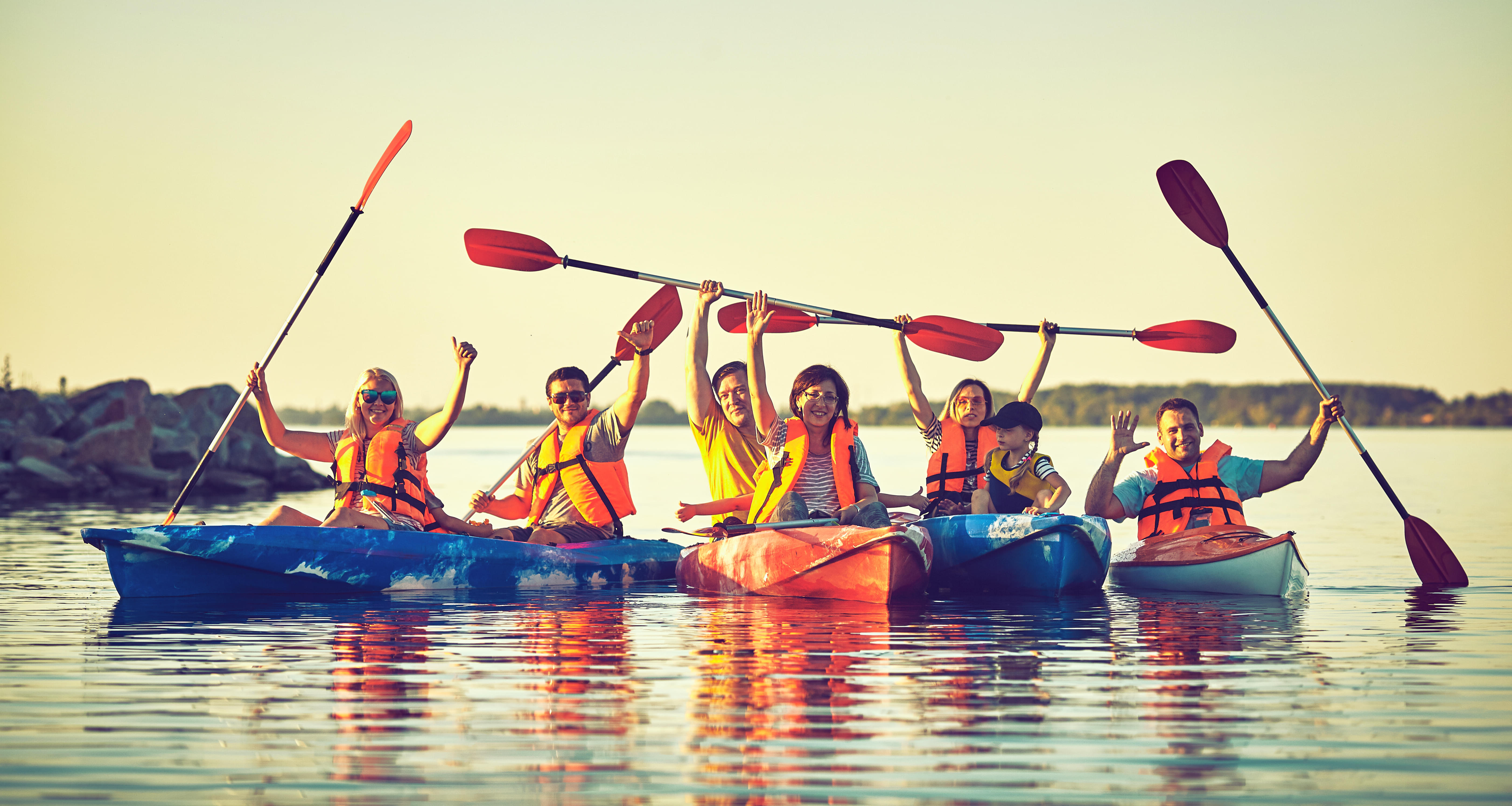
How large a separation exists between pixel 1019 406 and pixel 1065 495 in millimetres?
606

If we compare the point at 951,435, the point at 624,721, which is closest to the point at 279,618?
the point at 624,721

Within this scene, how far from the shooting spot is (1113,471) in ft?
26.2

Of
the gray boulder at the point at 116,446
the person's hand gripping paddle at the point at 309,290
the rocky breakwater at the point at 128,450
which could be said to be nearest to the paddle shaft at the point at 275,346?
the person's hand gripping paddle at the point at 309,290

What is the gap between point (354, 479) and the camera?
819cm

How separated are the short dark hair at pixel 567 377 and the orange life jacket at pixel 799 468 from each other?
1.38m

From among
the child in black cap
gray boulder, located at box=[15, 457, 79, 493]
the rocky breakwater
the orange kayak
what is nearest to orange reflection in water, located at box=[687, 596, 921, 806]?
the orange kayak

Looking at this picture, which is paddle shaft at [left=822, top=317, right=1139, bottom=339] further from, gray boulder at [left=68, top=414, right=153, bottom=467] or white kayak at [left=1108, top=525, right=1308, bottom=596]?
gray boulder at [left=68, top=414, right=153, bottom=467]

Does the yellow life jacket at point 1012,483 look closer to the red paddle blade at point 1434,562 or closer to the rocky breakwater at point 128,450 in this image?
the red paddle blade at point 1434,562

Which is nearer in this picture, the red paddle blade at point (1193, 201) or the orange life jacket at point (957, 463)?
the orange life jacket at point (957, 463)

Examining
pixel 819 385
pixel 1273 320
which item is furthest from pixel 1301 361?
pixel 819 385

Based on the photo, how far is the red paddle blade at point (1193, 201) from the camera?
10312mm

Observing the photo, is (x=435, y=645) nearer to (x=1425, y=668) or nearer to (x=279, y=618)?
(x=279, y=618)

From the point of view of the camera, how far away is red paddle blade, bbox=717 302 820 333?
1030cm

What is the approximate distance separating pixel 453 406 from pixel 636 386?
1105 mm
